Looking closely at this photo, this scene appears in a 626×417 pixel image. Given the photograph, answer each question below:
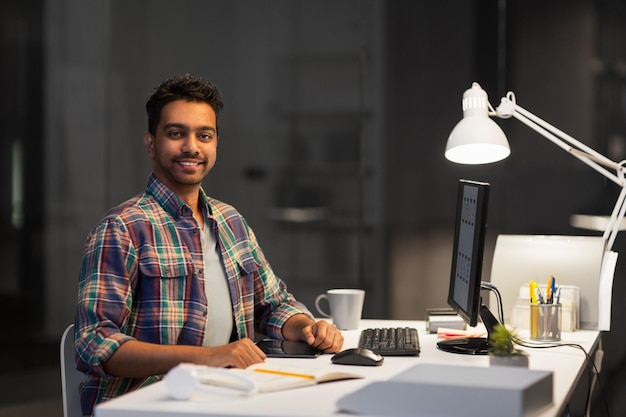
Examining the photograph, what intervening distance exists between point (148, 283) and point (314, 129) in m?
2.03

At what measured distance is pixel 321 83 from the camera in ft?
13.6

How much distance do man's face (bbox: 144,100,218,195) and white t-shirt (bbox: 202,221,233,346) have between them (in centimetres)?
16

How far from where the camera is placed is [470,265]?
2260 mm

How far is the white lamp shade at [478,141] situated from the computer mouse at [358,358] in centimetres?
78

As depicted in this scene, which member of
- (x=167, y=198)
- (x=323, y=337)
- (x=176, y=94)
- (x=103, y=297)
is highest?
(x=176, y=94)

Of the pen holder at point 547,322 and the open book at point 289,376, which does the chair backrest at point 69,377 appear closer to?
the open book at point 289,376

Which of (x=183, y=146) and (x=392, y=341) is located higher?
(x=183, y=146)

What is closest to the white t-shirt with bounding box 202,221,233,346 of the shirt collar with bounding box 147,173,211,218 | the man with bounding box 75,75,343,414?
the man with bounding box 75,75,343,414

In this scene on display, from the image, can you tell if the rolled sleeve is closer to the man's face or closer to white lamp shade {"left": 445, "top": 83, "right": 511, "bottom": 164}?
the man's face

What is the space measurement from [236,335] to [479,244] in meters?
0.69

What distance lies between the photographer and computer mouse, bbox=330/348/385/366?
2.05 metres

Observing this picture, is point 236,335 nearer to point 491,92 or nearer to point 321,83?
point 491,92

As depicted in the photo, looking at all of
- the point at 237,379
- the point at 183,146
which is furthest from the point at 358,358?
the point at 183,146

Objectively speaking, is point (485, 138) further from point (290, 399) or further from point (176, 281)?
point (290, 399)
